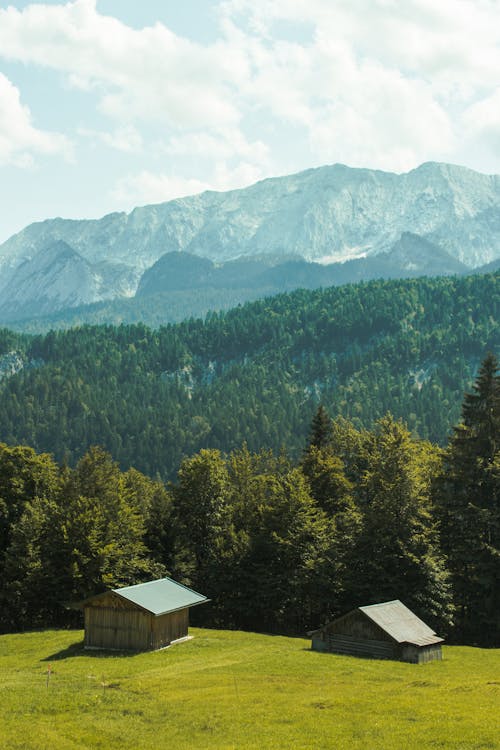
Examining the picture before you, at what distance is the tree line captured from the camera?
248ft

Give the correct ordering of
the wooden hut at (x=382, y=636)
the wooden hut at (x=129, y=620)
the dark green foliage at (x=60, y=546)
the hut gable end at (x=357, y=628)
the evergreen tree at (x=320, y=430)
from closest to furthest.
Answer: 1. the wooden hut at (x=382, y=636)
2. the hut gable end at (x=357, y=628)
3. the wooden hut at (x=129, y=620)
4. the dark green foliage at (x=60, y=546)
5. the evergreen tree at (x=320, y=430)

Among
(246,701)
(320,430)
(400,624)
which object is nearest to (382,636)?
(400,624)

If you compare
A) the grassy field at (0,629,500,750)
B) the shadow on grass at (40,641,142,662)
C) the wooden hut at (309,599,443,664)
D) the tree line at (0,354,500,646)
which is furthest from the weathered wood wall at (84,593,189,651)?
the wooden hut at (309,599,443,664)

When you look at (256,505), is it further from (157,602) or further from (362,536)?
(157,602)

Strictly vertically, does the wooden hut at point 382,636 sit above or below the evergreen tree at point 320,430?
below

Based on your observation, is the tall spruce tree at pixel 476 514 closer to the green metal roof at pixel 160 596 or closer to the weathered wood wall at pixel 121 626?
the green metal roof at pixel 160 596

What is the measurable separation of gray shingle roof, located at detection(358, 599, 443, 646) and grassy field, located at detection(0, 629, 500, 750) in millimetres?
2012

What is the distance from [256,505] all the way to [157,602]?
994 inches

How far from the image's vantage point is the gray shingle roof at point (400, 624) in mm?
61250

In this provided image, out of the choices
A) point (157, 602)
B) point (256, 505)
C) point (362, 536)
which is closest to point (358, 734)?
point (157, 602)

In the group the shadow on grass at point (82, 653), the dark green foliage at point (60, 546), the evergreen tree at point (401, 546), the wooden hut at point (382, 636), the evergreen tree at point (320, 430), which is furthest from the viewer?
the evergreen tree at point (320, 430)

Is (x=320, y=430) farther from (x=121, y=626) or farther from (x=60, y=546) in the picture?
(x=121, y=626)

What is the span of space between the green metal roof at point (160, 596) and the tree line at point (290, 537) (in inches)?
380

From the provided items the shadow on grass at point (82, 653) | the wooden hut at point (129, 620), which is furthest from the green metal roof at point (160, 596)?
the shadow on grass at point (82, 653)
